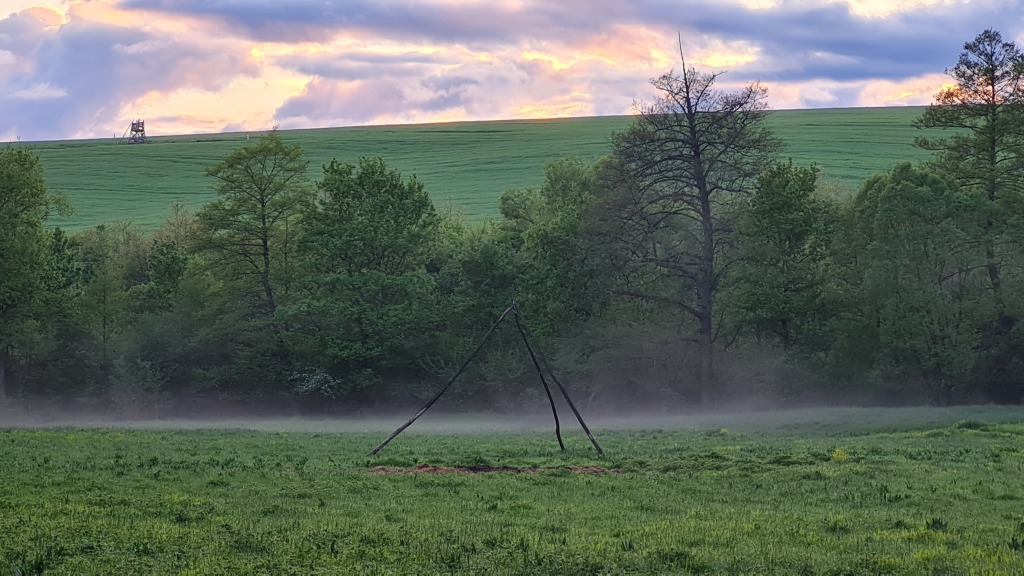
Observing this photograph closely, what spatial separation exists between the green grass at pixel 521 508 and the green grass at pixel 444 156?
80615mm

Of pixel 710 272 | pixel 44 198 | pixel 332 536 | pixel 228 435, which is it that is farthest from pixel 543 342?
pixel 332 536

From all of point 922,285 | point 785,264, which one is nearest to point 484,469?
point 922,285

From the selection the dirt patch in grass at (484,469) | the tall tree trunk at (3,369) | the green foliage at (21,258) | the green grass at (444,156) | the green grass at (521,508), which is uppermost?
the green grass at (444,156)

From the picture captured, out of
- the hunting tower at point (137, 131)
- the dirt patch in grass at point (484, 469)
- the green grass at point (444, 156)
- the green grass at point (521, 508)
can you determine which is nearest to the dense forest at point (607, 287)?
the green grass at point (521, 508)

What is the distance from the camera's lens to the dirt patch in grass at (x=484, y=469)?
23.1 meters

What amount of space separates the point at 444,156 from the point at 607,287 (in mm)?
115874

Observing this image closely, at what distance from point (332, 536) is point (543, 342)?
42.4m

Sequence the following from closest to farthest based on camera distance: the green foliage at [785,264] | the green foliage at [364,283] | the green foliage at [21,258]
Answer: the green foliage at [785,264], the green foliage at [21,258], the green foliage at [364,283]

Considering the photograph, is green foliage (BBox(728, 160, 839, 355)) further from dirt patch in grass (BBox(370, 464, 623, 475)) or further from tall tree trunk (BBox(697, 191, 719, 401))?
dirt patch in grass (BBox(370, 464, 623, 475))

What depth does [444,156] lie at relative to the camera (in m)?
166

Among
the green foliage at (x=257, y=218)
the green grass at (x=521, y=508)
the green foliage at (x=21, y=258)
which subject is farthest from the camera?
the green foliage at (x=257, y=218)

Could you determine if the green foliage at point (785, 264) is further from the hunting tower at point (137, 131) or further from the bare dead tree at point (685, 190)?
the hunting tower at point (137, 131)

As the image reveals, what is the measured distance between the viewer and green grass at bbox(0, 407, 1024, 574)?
1279cm

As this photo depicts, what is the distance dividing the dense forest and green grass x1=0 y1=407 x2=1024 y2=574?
1926 centimetres
